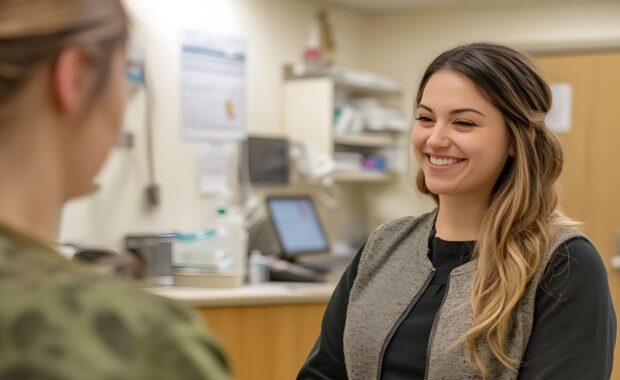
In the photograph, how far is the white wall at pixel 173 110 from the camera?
321cm

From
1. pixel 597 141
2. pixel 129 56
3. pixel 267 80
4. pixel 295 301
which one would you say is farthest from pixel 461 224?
pixel 597 141

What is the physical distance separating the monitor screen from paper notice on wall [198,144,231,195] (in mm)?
120

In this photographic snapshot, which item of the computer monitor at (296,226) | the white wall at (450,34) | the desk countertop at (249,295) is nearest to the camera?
the desk countertop at (249,295)

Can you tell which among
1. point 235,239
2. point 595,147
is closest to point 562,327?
point 235,239

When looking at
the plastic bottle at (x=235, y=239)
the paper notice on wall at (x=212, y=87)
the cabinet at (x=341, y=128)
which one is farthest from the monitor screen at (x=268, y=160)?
the plastic bottle at (x=235, y=239)

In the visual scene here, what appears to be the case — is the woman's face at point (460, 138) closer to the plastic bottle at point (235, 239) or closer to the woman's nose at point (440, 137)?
the woman's nose at point (440, 137)

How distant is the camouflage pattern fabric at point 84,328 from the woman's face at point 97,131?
8 cm

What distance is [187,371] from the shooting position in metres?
0.61

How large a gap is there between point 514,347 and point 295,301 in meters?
1.62

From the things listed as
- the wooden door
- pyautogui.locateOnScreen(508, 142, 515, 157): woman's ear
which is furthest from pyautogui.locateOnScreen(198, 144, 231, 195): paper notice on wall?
pyautogui.locateOnScreen(508, 142, 515, 157): woman's ear

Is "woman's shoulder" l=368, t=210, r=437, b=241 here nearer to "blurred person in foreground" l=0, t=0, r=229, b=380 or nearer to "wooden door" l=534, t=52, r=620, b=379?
"blurred person in foreground" l=0, t=0, r=229, b=380

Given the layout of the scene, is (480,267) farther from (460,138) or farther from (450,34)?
(450,34)

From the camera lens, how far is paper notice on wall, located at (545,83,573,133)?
427cm

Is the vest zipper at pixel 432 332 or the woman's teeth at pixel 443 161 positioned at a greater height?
the woman's teeth at pixel 443 161
